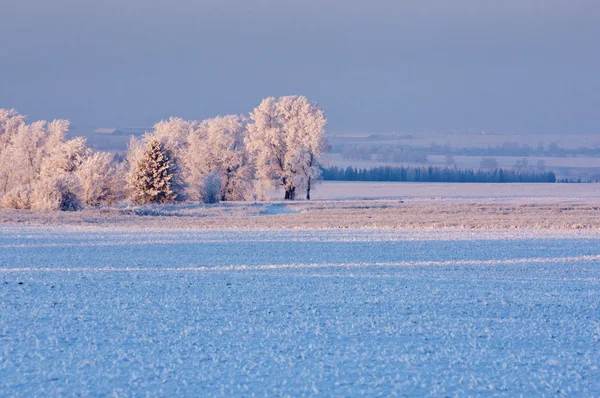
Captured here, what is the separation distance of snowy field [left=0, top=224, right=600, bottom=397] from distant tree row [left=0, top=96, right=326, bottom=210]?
3529 centimetres

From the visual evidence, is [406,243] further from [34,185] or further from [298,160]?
[298,160]

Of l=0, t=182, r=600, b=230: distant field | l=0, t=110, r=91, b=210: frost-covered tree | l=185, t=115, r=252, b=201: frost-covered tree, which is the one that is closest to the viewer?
l=0, t=182, r=600, b=230: distant field

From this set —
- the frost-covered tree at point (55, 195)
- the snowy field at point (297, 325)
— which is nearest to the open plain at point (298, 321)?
the snowy field at point (297, 325)

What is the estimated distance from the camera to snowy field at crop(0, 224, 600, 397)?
20.9 feet

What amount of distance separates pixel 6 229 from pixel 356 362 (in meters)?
20.6

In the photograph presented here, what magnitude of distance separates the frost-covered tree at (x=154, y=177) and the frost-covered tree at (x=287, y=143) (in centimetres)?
1035

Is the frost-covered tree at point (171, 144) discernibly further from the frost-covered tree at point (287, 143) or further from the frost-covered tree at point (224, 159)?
the frost-covered tree at point (287, 143)

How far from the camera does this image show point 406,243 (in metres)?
20.6

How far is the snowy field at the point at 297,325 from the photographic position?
6.38 metres

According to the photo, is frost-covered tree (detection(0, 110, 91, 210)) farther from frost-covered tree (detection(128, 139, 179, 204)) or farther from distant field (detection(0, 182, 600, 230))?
distant field (detection(0, 182, 600, 230))

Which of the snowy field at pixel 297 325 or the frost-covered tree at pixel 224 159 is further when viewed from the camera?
the frost-covered tree at pixel 224 159

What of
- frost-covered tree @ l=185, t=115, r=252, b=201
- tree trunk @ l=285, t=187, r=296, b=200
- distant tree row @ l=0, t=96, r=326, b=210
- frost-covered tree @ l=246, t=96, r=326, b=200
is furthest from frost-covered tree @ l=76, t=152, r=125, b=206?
tree trunk @ l=285, t=187, r=296, b=200

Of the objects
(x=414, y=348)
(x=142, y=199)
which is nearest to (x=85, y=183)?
(x=142, y=199)

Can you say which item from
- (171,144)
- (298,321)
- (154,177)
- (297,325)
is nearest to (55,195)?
(154,177)
